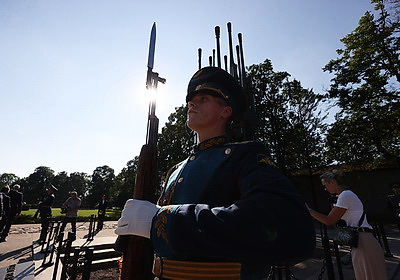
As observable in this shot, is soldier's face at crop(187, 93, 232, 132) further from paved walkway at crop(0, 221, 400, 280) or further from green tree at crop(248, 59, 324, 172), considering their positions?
green tree at crop(248, 59, 324, 172)

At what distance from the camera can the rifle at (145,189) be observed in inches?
55.1

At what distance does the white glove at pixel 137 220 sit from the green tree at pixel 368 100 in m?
20.5

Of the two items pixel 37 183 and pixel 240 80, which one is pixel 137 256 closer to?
pixel 240 80

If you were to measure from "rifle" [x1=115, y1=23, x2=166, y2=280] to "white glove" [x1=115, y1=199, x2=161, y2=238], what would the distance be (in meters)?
0.21

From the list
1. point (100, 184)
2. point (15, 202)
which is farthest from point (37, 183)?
point (15, 202)

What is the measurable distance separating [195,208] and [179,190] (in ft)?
1.72

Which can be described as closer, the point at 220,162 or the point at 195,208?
the point at 195,208

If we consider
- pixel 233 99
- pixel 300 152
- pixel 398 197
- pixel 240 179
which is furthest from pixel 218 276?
pixel 300 152

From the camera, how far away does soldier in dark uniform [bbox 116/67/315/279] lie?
938 mm

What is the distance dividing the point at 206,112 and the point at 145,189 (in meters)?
0.82

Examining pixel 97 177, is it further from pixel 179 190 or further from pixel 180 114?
pixel 179 190

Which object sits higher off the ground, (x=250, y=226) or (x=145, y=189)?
(x=145, y=189)

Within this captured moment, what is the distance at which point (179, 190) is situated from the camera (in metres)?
1.58

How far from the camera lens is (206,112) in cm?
189
